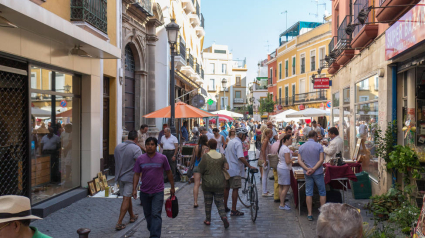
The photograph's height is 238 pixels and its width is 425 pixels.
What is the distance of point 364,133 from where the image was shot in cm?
1088

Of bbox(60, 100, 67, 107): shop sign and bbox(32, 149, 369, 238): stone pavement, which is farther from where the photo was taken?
bbox(60, 100, 67, 107): shop sign

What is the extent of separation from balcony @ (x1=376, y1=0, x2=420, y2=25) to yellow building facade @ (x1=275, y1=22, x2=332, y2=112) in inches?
1062

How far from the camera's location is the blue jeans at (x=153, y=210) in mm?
5953

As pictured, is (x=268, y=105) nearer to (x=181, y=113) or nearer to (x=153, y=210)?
(x=181, y=113)

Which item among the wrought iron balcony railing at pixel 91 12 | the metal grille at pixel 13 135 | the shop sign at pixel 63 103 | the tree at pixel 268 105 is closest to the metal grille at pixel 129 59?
the wrought iron balcony railing at pixel 91 12

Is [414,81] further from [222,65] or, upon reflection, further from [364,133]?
[222,65]

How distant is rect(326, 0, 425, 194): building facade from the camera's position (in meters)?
7.01

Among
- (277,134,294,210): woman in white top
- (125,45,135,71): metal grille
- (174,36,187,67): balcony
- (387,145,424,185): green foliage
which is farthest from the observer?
(174,36,187,67): balcony

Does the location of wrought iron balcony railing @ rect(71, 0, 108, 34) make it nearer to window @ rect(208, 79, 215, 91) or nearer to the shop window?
the shop window

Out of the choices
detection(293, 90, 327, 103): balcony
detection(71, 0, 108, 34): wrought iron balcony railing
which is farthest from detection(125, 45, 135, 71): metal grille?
detection(293, 90, 327, 103): balcony

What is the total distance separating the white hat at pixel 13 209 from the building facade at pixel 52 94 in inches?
147

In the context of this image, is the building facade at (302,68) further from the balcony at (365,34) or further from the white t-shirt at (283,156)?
the white t-shirt at (283,156)

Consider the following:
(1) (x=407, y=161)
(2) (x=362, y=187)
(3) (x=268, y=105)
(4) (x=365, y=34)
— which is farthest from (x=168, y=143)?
(3) (x=268, y=105)

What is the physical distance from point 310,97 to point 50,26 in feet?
115
